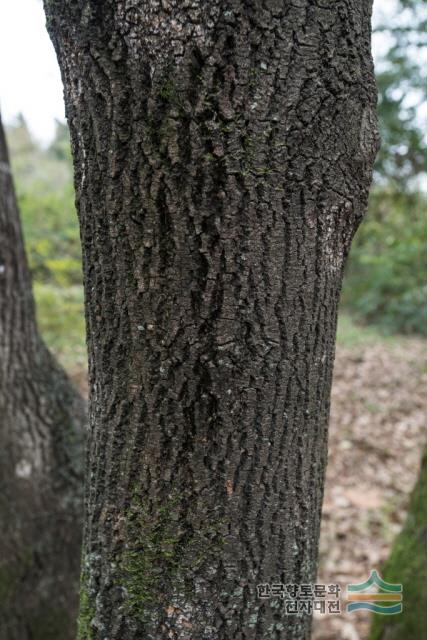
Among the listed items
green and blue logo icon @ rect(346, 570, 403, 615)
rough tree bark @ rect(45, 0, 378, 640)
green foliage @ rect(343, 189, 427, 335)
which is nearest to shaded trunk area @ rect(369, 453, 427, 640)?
green and blue logo icon @ rect(346, 570, 403, 615)

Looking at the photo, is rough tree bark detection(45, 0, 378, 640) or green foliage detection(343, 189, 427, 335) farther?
green foliage detection(343, 189, 427, 335)

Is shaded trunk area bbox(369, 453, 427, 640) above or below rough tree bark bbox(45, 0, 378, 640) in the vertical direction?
below

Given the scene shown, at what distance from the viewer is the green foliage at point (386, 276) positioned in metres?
7.82

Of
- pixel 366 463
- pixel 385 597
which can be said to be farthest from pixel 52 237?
pixel 385 597

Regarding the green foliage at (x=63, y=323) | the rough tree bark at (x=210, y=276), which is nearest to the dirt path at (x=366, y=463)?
the rough tree bark at (x=210, y=276)

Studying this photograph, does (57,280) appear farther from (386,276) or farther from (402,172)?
(386,276)

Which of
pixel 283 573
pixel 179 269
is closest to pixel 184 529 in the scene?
pixel 283 573

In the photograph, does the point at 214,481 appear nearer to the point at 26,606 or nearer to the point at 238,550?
the point at 238,550

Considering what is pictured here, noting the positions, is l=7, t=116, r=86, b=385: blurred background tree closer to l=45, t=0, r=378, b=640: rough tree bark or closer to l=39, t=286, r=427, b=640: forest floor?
l=39, t=286, r=427, b=640: forest floor

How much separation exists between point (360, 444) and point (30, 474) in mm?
3924

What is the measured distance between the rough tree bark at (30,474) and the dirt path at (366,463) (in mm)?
1682

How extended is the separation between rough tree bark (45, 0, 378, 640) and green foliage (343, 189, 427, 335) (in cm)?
670

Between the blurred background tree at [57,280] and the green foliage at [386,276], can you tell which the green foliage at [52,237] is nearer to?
the blurred background tree at [57,280]

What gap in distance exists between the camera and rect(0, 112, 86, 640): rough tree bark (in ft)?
8.06
